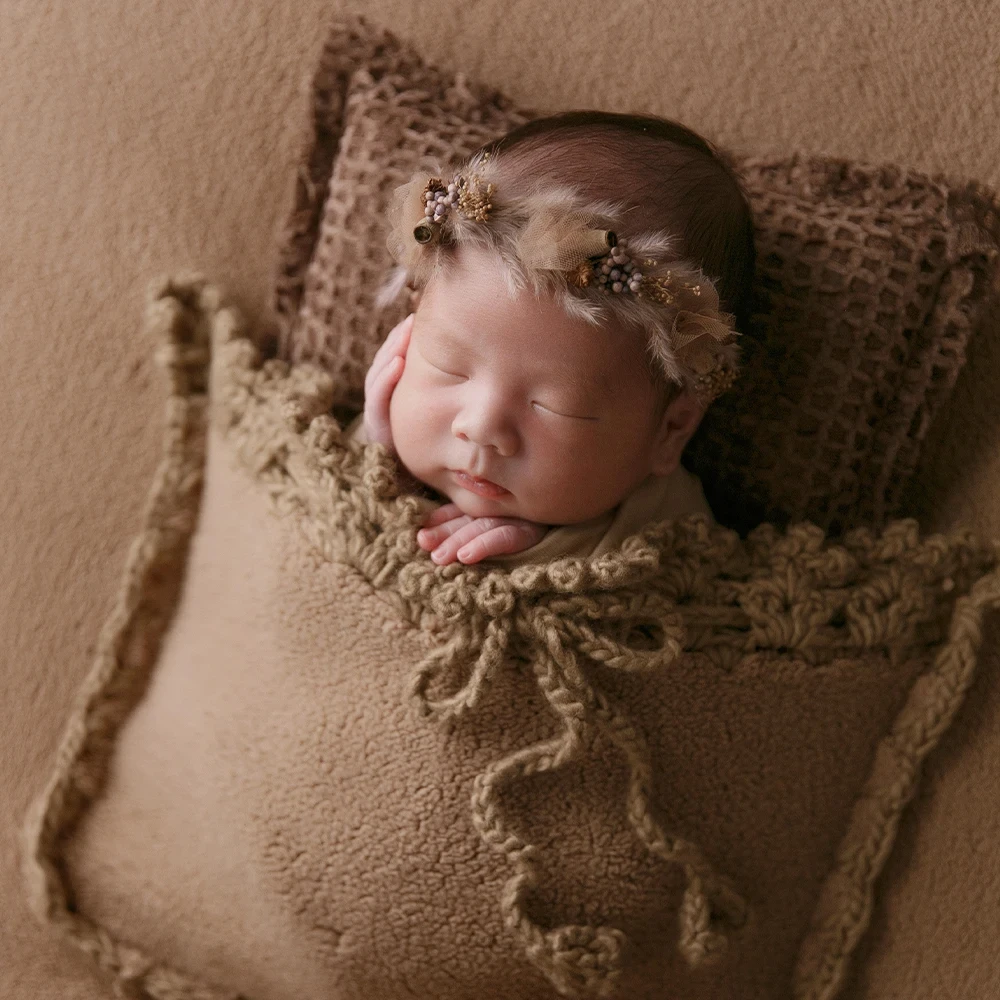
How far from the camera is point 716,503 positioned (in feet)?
3.88

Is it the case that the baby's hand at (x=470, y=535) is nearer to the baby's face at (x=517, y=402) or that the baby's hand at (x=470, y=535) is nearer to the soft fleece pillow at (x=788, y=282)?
the baby's face at (x=517, y=402)

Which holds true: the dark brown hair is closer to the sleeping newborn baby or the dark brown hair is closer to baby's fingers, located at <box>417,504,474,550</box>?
the sleeping newborn baby

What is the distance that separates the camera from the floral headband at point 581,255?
3.04 feet

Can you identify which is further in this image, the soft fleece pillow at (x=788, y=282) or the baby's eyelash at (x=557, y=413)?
the soft fleece pillow at (x=788, y=282)

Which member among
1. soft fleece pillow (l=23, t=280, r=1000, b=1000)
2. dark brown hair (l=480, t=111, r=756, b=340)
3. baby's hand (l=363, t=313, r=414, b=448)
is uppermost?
dark brown hair (l=480, t=111, r=756, b=340)

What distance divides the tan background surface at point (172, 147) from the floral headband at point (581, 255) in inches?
11.8

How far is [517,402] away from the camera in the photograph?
967 mm

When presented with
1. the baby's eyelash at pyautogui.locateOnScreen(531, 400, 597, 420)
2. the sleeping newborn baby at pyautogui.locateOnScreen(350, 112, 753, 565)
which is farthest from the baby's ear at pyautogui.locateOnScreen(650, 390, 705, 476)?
the baby's eyelash at pyautogui.locateOnScreen(531, 400, 597, 420)

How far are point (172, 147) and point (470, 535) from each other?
1.90 feet

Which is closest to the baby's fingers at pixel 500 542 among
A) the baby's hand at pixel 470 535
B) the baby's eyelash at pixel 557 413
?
the baby's hand at pixel 470 535

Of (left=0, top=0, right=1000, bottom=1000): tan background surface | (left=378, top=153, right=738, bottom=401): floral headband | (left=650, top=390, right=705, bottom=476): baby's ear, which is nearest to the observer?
(left=378, top=153, right=738, bottom=401): floral headband

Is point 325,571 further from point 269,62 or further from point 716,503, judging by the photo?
point 269,62

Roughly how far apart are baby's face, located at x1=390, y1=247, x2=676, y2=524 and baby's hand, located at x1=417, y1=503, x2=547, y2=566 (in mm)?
14

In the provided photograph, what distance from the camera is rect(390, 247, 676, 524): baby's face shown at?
3.13 ft
